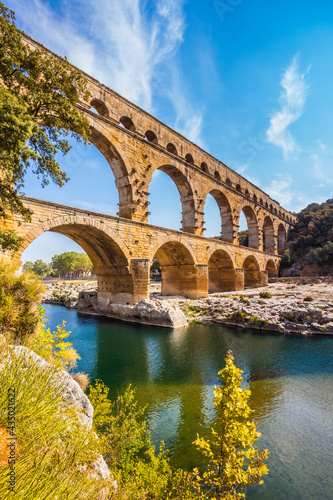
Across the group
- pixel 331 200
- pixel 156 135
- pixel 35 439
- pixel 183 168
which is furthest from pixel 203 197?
pixel 331 200

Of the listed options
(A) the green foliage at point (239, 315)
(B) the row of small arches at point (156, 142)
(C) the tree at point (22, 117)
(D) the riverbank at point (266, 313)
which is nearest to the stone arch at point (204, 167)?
(B) the row of small arches at point (156, 142)

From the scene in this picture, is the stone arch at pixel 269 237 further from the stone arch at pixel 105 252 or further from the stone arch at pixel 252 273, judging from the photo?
the stone arch at pixel 105 252

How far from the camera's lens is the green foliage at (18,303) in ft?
17.0

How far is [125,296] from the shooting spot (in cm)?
1617

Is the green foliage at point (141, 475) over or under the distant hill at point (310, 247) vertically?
under

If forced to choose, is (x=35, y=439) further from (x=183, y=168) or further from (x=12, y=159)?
(x=183, y=168)

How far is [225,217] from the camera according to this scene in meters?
27.3

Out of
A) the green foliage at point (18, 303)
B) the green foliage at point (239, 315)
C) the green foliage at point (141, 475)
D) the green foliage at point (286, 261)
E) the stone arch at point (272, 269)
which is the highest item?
the green foliage at point (286, 261)

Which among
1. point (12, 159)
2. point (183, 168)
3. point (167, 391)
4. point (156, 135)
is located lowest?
point (167, 391)

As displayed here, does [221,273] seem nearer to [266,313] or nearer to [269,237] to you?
[266,313]

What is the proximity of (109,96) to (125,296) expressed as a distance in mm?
12530

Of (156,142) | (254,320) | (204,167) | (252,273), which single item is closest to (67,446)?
(254,320)

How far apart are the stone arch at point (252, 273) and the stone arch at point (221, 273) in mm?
6401

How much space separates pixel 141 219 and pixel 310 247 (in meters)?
37.9
